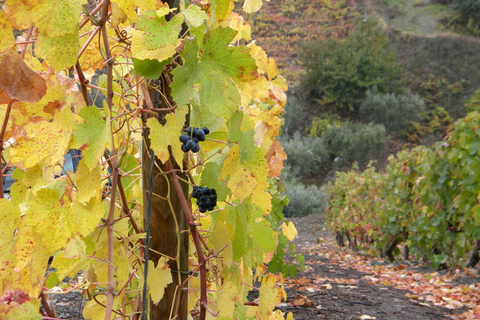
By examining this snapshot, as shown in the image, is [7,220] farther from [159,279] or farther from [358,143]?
[358,143]

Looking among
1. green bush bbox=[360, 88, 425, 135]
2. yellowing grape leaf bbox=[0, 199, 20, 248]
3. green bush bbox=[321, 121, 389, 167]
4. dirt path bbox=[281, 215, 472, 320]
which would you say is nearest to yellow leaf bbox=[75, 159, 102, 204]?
yellowing grape leaf bbox=[0, 199, 20, 248]

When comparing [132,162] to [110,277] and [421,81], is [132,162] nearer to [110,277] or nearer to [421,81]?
[110,277]

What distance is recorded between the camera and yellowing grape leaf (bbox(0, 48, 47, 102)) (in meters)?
0.54

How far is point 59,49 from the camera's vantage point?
56cm

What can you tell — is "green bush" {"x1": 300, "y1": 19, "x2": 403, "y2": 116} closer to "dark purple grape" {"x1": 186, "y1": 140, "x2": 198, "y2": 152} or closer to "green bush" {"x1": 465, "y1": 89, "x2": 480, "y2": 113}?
"green bush" {"x1": 465, "y1": 89, "x2": 480, "y2": 113}

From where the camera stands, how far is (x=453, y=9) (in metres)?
22.9

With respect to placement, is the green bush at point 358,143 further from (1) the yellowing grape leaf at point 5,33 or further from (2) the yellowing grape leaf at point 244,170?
(1) the yellowing grape leaf at point 5,33

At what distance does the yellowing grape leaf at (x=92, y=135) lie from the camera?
554 millimetres

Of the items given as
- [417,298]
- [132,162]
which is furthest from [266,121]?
[417,298]

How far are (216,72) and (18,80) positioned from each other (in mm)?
293

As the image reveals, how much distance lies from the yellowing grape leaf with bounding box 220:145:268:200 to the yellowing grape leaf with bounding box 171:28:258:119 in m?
0.13

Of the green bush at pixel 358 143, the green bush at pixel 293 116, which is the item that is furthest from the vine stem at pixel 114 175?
the green bush at pixel 293 116

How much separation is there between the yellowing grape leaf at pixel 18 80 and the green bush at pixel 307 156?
1336cm

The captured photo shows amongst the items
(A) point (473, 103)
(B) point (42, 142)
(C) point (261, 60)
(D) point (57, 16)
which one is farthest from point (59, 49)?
(A) point (473, 103)
